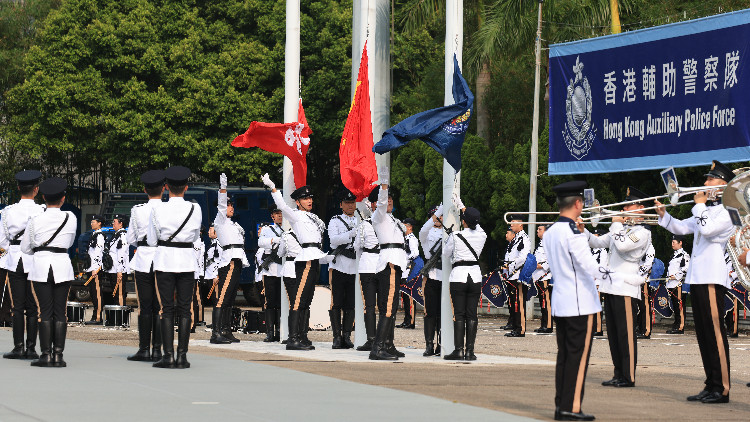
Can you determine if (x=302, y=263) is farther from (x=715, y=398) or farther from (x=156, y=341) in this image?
(x=715, y=398)

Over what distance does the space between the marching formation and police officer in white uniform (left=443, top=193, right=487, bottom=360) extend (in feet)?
0.06

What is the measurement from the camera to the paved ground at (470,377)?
11.2m

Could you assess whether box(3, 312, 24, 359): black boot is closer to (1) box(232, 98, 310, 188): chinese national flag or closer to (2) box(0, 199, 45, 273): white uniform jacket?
(2) box(0, 199, 45, 273): white uniform jacket

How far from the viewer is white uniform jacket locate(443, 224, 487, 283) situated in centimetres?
1599

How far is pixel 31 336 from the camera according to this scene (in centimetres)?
1457

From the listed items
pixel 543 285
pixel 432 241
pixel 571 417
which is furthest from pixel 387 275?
pixel 543 285

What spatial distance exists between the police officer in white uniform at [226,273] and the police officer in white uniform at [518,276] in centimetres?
606

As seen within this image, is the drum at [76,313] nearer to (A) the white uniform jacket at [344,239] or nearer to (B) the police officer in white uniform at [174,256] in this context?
(A) the white uniform jacket at [344,239]

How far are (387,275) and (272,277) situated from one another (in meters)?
3.69

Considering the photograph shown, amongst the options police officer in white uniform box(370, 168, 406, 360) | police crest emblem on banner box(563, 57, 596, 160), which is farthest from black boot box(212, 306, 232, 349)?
police crest emblem on banner box(563, 57, 596, 160)

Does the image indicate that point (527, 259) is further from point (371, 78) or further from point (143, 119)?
point (143, 119)

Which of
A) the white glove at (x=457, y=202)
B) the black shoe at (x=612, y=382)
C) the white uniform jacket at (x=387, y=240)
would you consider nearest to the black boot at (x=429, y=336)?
the white uniform jacket at (x=387, y=240)

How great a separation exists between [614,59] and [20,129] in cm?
2608

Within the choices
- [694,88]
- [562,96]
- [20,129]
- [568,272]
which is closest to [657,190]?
[562,96]
